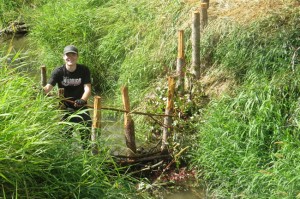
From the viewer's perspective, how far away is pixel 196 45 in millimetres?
8023

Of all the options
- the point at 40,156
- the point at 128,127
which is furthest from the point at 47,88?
the point at 40,156

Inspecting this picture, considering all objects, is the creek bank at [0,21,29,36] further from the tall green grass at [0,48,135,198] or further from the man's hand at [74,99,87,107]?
the tall green grass at [0,48,135,198]

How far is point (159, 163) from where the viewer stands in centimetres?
691

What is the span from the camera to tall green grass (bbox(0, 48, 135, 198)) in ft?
16.0

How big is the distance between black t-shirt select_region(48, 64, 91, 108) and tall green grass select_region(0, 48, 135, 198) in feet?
3.81

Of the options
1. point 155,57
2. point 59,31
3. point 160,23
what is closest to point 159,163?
point 155,57

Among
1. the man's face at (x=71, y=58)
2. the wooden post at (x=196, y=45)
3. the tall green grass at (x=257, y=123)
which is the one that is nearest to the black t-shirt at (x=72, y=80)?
the man's face at (x=71, y=58)

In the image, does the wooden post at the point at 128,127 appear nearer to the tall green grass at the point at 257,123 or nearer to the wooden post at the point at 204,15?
the tall green grass at the point at 257,123

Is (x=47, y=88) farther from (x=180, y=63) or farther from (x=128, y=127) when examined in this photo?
(x=180, y=63)

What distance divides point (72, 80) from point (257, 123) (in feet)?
7.19

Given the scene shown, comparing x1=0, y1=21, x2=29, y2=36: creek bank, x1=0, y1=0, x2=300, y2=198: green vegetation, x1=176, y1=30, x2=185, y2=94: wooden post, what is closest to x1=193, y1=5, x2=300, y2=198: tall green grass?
x1=0, y1=0, x2=300, y2=198: green vegetation

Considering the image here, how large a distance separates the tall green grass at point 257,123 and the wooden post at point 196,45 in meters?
0.38

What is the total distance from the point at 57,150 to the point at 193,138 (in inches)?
92.5

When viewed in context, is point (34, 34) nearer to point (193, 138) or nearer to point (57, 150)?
point (193, 138)
